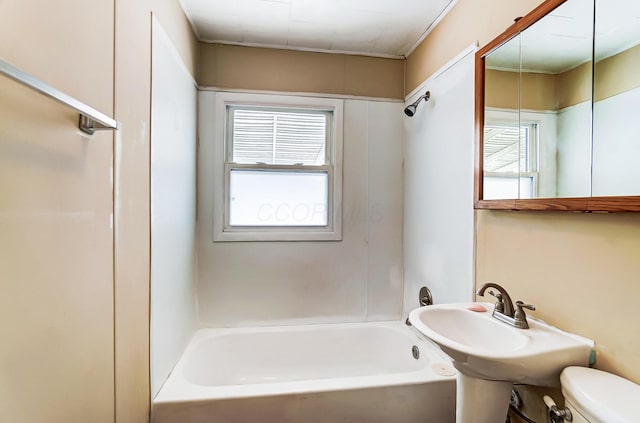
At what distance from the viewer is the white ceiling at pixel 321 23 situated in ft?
5.67

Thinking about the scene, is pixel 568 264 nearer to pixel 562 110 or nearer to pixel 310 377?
pixel 562 110

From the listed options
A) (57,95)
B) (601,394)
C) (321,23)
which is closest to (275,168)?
(321,23)

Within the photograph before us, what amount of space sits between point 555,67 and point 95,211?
1.65 m

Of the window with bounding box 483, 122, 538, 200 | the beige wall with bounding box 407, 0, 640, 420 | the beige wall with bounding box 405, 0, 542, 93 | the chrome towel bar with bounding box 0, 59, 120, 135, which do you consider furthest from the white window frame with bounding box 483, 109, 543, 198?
the chrome towel bar with bounding box 0, 59, 120, 135

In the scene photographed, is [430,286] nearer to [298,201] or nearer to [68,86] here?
[298,201]

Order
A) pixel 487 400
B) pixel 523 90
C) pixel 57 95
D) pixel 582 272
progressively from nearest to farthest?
pixel 57 95, pixel 582 272, pixel 487 400, pixel 523 90

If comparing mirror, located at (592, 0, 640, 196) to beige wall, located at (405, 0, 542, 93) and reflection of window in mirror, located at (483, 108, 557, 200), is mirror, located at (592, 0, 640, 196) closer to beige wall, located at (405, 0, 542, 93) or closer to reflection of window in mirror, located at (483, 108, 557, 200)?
reflection of window in mirror, located at (483, 108, 557, 200)

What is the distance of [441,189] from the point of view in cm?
182

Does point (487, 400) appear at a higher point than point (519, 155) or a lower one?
lower

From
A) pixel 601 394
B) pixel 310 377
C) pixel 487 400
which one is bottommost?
pixel 310 377

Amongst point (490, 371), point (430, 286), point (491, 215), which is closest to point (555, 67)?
point (491, 215)

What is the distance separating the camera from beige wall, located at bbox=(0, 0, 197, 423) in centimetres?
64

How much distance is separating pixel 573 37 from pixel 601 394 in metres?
1.11

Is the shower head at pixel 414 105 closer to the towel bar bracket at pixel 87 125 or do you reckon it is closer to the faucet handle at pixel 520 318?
the faucet handle at pixel 520 318
